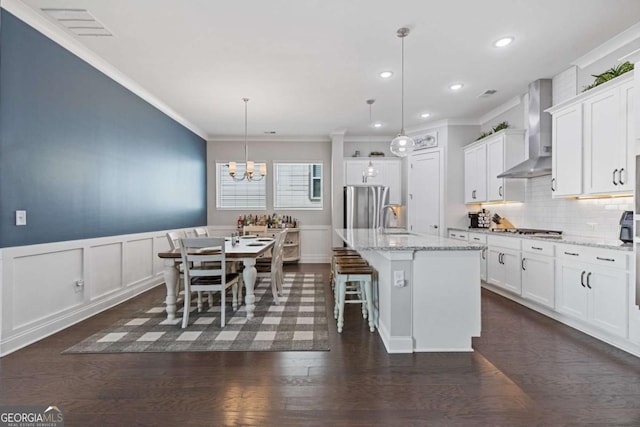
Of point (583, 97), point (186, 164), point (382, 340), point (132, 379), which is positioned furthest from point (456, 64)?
point (186, 164)

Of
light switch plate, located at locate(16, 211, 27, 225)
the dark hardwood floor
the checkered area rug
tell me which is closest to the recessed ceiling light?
the dark hardwood floor

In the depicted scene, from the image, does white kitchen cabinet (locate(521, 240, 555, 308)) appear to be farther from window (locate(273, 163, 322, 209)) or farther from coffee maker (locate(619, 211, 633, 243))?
window (locate(273, 163, 322, 209))

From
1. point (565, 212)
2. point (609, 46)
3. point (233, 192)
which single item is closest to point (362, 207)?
point (233, 192)

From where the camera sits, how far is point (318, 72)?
3.75m

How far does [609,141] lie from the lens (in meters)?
A: 2.85

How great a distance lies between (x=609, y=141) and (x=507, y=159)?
160cm

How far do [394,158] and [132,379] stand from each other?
601 centimetres

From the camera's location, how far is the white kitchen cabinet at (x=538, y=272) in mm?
3213

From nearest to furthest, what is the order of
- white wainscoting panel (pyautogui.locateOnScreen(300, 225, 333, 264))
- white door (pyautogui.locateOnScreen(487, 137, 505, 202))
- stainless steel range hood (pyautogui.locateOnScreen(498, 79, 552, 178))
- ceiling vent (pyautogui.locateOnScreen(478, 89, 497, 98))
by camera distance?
stainless steel range hood (pyautogui.locateOnScreen(498, 79, 552, 178)) → ceiling vent (pyautogui.locateOnScreen(478, 89, 497, 98)) → white door (pyautogui.locateOnScreen(487, 137, 505, 202)) → white wainscoting panel (pyautogui.locateOnScreen(300, 225, 333, 264))

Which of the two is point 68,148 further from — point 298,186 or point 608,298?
point 608,298

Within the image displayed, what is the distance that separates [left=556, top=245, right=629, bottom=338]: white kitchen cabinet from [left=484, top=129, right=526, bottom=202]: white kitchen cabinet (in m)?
1.60

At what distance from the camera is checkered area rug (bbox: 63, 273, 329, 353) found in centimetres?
259

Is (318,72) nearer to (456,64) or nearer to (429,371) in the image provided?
(456,64)

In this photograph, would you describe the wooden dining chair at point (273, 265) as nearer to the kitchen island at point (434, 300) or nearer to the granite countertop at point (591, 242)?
the kitchen island at point (434, 300)
